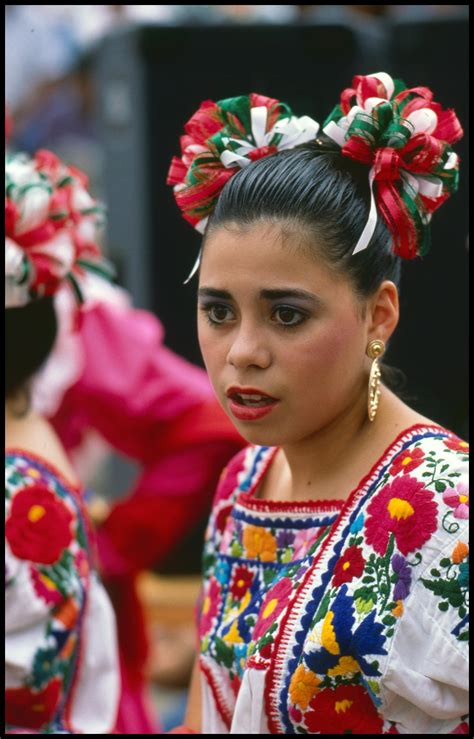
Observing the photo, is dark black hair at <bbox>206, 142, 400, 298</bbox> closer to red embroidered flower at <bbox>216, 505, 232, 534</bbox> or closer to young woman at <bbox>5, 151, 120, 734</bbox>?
red embroidered flower at <bbox>216, 505, 232, 534</bbox>

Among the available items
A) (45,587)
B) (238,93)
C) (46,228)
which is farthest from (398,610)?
(238,93)

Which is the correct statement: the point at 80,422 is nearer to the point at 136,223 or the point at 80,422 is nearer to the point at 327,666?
the point at 136,223

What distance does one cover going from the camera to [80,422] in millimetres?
2885

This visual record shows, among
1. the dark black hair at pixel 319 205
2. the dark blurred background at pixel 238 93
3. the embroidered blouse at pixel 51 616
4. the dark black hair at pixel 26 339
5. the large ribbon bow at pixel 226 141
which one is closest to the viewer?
the dark black hair at pixel 319 205

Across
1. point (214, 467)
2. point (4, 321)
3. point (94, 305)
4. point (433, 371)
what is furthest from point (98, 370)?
point (433, 371)

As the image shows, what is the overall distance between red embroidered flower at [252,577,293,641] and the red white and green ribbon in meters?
0.79

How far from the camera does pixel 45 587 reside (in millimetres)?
1953

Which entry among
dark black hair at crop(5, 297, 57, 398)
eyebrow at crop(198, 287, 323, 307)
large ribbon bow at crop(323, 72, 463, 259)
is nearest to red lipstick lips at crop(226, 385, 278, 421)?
eyebrow at crop(198, 287, 323, 307)

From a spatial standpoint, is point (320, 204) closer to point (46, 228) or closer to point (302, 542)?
point (302, 542)

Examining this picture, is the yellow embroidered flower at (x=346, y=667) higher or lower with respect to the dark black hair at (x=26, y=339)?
lower

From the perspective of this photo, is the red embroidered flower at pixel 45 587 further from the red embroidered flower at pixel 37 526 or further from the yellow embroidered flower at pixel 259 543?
the yellow embroidered flower at pixel 259 543

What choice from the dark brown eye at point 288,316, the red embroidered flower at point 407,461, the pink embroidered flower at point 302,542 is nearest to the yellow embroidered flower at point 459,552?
the red embroidered flower at point 407,461

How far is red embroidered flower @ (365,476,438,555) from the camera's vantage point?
1.40 metres

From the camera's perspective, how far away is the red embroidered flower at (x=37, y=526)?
1.94 m
